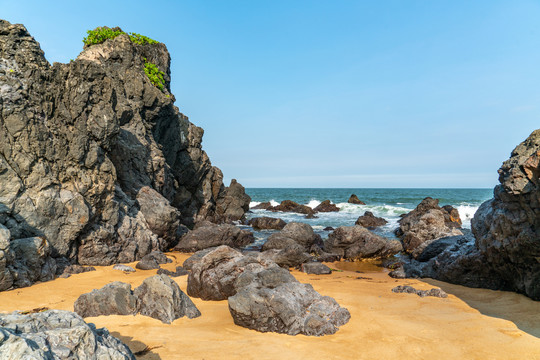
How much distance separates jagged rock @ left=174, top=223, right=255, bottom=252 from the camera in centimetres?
1761

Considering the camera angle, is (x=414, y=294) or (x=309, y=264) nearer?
(x=414, y=294)

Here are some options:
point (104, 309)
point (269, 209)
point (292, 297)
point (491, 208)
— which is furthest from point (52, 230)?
point (269, 209)

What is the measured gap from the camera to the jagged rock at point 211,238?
693 inches

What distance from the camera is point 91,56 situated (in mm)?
20859

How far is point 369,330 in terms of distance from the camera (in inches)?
252

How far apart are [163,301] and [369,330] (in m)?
4.11

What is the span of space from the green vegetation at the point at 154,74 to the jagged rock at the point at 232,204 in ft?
46.2

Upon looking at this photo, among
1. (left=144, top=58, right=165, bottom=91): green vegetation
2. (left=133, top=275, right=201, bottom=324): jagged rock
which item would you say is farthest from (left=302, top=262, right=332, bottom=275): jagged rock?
(left=144, top=58, right=165, bottom=91): green vegetation

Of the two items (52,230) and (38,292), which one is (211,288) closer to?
(38,292)

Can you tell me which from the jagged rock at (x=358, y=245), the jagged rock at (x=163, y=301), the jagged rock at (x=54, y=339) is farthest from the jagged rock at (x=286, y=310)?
the jagged rock at (x=358, y=245)

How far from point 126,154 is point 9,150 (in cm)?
666

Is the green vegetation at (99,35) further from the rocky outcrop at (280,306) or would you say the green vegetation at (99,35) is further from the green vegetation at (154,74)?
the rocky outcrop at (280,306)

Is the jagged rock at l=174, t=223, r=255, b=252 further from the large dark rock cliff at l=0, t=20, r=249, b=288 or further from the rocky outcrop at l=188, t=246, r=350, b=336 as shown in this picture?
the rocky outcrop at l=188, t=246, r=350, b=336

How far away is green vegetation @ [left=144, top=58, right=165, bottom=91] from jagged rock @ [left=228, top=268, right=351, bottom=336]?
20.9 m
